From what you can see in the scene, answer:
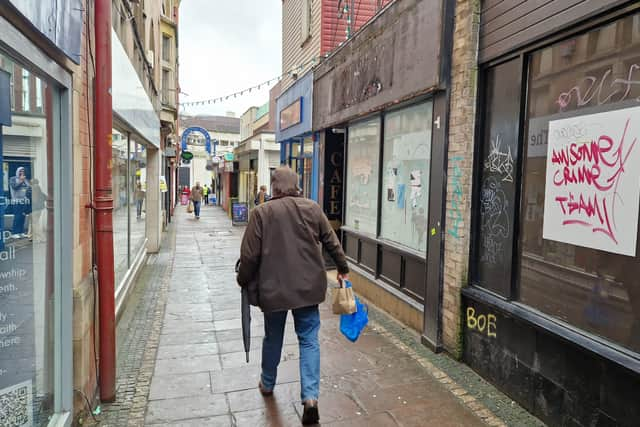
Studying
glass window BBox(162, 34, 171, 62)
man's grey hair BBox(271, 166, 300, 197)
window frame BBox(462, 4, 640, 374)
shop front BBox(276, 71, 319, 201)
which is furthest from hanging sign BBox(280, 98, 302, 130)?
glass window BBox(162, 34, 171, 62)

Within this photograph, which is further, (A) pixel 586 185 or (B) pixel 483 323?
(B) pixel 483 323

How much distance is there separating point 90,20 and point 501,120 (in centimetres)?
343

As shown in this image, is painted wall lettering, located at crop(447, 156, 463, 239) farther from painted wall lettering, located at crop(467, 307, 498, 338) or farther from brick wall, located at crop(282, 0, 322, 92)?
brick wall, located at crop(282, 0, 322, 92)

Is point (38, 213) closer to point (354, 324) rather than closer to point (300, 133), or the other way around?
point (354, 324)

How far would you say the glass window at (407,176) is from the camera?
561 cm

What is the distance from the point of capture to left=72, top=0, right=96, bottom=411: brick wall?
10.4 ft

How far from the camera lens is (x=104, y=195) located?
363cm

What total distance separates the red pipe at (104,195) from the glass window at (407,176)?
11.0ft

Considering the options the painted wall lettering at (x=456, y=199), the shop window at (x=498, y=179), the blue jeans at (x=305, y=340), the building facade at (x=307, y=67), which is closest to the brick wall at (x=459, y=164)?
the painted wall lettering at (x=456, y=199)

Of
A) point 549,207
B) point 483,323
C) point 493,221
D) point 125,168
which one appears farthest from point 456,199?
point 125,168

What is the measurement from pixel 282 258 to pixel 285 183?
0.59m

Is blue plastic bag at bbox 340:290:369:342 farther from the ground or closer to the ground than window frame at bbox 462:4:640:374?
closer to the ground

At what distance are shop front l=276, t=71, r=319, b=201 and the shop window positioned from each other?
520 cm

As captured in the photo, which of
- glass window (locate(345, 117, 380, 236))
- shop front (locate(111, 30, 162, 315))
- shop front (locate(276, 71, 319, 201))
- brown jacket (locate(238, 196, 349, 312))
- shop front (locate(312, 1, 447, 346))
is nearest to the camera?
brown jacket (locate(238, 196, 349, 312))
